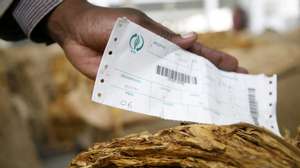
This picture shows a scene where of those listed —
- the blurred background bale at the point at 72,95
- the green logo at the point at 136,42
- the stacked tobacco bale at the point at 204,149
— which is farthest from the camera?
the blurred background bale at the point at 72,95

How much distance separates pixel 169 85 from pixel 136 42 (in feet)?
0.20

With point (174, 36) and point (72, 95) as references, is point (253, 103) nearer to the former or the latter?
point (174, 36)

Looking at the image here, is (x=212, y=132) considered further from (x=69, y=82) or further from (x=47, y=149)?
(x=47, y=149)

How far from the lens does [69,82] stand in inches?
108

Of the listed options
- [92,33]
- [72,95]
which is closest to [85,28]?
[92,33]

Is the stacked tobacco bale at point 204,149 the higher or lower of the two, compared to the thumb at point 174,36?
lower

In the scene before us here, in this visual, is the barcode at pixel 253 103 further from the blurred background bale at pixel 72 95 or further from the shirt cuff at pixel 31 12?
the shirt cuff at pixel 31 12

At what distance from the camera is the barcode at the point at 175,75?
1.72ft

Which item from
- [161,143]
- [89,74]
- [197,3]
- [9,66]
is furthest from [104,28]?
[197,3]

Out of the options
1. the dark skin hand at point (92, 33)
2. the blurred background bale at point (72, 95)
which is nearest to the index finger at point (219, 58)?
the dark skin hand at point (92, 33)

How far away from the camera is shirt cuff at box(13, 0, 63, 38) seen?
661 millimetres

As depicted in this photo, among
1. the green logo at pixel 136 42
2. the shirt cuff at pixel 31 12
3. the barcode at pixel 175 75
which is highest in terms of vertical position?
the shirt cuff at pixel 31 12

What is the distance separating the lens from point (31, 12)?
69 cm

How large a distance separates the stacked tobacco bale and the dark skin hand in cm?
17
